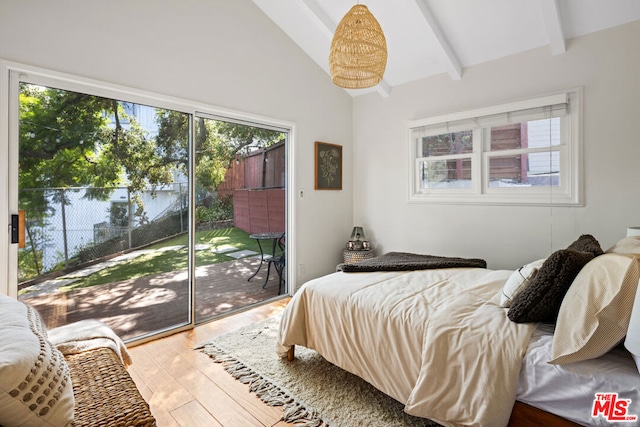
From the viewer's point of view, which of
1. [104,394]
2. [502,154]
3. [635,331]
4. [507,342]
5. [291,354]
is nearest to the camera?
[635,331]

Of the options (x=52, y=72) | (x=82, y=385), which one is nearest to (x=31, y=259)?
(x=52, y=72)

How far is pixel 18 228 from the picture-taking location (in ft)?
6.93

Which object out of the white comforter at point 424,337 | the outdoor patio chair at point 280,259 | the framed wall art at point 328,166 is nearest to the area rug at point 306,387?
the white comforter at point 424,337

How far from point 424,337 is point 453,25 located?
2.81m

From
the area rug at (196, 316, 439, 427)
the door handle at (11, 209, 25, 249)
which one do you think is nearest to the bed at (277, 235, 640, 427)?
the area rug at (196, 316, 439, 427)

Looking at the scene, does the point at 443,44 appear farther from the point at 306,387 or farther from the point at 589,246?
the point at 306,387

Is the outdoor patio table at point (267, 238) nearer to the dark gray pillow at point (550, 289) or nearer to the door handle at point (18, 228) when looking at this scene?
the door handle at point (18, 228)

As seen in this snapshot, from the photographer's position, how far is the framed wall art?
3.95 metres

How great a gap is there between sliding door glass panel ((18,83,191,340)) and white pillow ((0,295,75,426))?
1489 mm

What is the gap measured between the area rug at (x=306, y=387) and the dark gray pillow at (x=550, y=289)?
2.39 feet

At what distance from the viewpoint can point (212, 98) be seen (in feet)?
9.76

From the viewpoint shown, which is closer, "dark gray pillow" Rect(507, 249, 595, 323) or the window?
"dark gray pillow" Rect(507, 249, 595, 323)

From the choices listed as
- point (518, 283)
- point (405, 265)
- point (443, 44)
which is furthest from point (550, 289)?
point (443, 44)

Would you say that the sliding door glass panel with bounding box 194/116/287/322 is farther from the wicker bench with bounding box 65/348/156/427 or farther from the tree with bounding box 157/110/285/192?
the wicker bench with bounding box 65/348/156/427
